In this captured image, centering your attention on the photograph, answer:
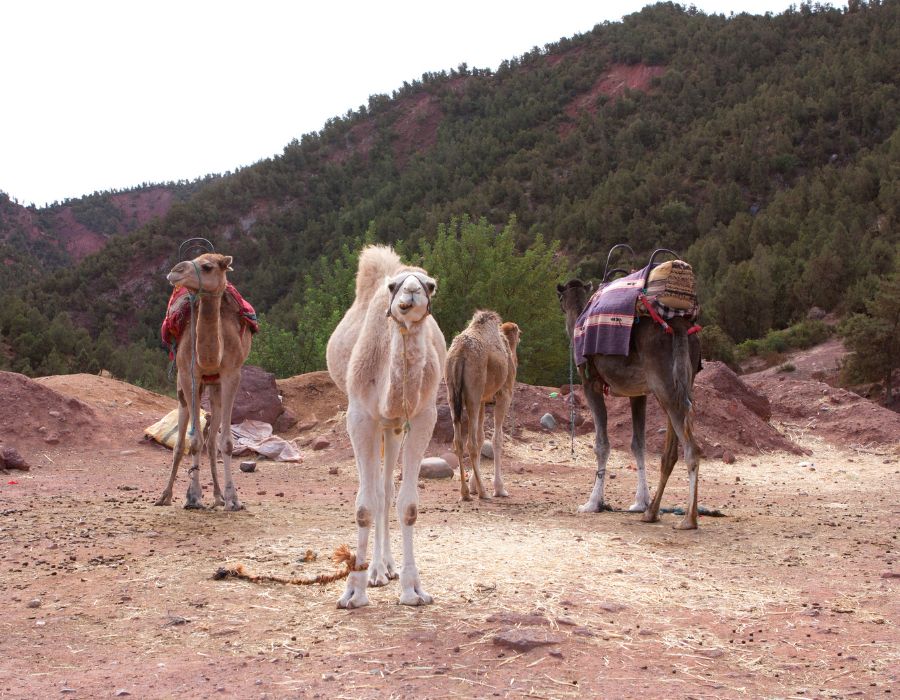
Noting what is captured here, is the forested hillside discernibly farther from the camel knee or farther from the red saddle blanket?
the camel knee

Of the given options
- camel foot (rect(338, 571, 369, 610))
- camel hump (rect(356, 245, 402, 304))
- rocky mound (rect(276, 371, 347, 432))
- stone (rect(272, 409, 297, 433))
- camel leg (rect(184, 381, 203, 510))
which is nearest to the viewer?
camel foot (rect(338, 571, 369, 610))

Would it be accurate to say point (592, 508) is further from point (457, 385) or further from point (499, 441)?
point (457, 385)

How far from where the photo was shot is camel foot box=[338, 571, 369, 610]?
5359 mm

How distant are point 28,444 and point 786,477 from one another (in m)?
12.8

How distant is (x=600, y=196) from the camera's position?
58.6 m

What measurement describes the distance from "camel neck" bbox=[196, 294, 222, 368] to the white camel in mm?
3669

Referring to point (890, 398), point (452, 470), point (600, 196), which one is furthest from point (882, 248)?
point (452, 470)

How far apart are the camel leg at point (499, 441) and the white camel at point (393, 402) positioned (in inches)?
195

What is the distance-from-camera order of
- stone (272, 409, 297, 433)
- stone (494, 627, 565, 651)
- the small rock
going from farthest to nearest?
1. stone (272, 409, 297, 433)
2. the small rock
3. stone (494, 627, 565, 651)

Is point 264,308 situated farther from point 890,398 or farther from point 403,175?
point 890,398

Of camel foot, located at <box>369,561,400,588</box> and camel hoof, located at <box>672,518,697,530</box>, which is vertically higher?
camel foot, located at <box>369,561,400,588</box>

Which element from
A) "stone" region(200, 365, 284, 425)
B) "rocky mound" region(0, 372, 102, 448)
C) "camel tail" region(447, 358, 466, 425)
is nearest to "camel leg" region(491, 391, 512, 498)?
"camel tail" region(447, 358, 466, 425)

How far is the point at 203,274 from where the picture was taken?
896 centimetres

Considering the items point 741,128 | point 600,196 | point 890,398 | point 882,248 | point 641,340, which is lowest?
point 890,398
